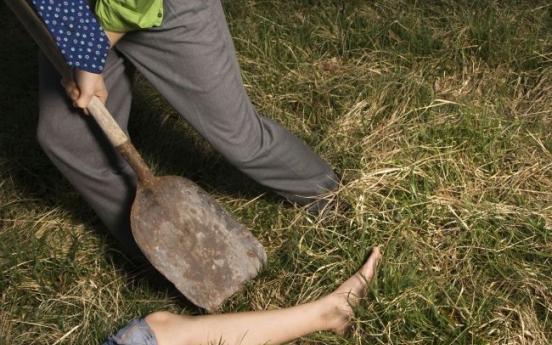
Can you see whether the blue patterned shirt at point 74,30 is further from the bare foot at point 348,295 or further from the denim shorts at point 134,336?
the bare foot at point 348,295

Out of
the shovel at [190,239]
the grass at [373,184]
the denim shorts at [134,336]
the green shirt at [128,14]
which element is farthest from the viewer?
the shovel at [190,239]

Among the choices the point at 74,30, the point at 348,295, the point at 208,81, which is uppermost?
the point at 74,30

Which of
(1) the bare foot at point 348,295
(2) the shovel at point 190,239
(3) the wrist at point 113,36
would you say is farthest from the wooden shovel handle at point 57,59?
(1) the bare foot at point 348,295

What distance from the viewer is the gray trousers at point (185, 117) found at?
2756 mm

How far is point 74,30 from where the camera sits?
263cm

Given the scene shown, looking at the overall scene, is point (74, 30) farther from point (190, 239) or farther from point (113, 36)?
point (190, 239)

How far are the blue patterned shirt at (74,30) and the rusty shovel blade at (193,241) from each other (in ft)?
1.84

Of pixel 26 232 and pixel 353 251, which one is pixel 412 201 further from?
pixel 26 232

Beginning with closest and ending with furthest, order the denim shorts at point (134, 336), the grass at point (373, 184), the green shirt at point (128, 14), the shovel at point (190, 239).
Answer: the green shirt at point (128, 14)
the denim shorts at point (134, 336)
the grass at point (373, 184)
the shovel at point (190, 239)

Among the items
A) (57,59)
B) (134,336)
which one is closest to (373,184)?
(134,336)

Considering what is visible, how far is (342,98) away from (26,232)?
1378mm

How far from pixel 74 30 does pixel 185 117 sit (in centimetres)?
47

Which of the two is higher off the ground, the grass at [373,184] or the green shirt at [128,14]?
the green shirt at [128,14]

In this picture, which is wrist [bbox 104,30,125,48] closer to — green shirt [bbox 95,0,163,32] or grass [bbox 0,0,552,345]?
green shirt [bbox 95,0,163,32]
